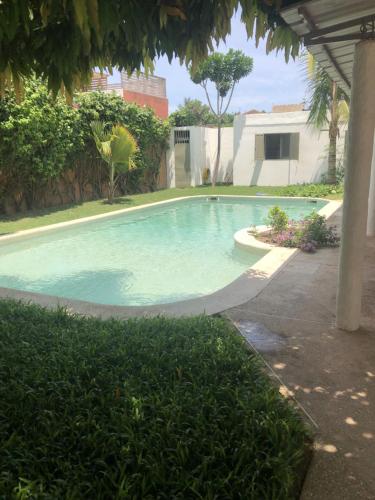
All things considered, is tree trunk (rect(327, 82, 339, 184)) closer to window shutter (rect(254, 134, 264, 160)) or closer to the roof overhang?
window shutter (rect(254, 134, 264, 160))

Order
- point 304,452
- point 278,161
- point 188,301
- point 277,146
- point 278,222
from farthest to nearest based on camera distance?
point 278,161 → point 277,146 → point 278,222 → point 188,301 → point 304,452

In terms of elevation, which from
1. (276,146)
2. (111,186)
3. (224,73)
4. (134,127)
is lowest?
(111,186)

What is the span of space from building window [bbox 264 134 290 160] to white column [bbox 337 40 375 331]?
17735 mm

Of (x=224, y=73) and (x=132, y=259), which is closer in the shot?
(x=132, y=259)

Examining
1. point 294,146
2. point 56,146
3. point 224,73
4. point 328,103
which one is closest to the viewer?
point 56,146

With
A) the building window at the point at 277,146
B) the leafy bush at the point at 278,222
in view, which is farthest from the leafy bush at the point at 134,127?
the leafy bush at the point at 278,222

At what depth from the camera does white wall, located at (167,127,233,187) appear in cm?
2195

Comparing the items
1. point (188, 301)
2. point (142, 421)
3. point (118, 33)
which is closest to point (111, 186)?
point (188, 301)

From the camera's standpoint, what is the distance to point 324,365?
11.2 ft

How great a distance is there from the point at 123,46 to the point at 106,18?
118 centimetres

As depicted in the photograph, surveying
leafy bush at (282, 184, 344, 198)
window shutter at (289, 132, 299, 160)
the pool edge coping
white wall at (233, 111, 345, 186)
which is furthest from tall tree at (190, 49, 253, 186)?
the pool edge coping

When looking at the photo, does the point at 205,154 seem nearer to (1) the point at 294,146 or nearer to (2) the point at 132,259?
(1) the point at 294,146

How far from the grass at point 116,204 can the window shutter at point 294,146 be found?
1935mm

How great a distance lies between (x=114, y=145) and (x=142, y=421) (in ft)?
43.8
